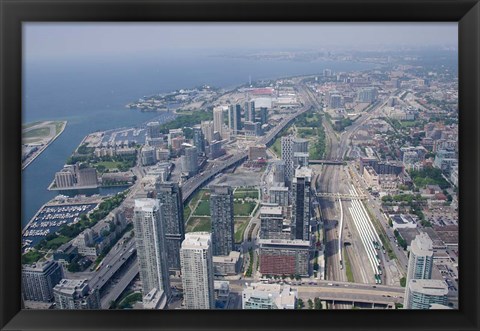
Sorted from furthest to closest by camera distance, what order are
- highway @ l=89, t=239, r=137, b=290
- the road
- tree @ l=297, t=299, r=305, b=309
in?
the road, highway @ l=89, t=239, r=137, b=290, tree @ l=297, t=299, r=305, b=309

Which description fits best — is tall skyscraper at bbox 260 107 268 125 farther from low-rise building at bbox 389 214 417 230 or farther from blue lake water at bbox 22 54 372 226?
low-rise building at bbox 389 214 417 230

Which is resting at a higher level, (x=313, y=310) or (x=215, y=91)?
(x=215, y=91)

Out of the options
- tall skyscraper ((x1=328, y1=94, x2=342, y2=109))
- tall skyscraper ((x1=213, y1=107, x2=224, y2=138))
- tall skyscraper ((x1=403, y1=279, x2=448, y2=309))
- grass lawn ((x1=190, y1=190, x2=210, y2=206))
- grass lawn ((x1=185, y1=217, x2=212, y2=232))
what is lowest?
tall skyscraper ((x1=403, y1=279, x2=448, y2=309))

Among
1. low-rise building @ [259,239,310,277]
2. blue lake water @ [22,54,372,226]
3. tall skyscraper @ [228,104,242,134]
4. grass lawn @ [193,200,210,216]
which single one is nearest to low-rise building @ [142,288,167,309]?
low-rise building @ [259,239,310,277]

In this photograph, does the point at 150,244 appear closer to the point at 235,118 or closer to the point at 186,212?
the point at 186,212

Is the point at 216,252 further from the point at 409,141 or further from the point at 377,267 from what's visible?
the point at 409,141
